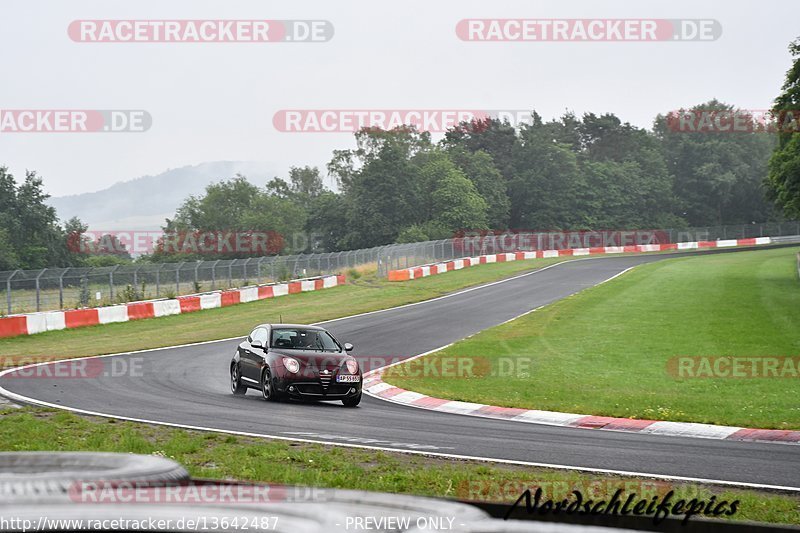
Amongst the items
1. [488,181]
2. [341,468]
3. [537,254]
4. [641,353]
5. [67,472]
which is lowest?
[641,353]

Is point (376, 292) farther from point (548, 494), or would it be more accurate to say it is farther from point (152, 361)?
point (548, 494)

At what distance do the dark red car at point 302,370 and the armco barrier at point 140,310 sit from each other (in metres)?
14.5

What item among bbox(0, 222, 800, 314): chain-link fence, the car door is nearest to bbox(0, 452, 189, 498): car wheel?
the car door

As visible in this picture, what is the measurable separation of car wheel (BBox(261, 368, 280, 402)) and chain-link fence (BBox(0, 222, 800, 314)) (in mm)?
16203

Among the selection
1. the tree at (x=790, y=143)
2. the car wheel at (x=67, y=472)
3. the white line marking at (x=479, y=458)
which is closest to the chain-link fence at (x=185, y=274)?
the white line marking at (x=479, y=458)

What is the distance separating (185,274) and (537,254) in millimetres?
40650

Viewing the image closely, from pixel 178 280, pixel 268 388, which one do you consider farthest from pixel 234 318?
pixel 268 388

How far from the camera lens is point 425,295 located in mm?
43438

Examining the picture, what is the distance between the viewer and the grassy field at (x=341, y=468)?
8.56 meters

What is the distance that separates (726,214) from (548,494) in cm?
12146

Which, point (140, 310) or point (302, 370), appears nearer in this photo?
point (302, 370)

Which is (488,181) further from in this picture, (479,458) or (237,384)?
(479,458)

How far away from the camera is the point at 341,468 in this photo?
9836 millimetres

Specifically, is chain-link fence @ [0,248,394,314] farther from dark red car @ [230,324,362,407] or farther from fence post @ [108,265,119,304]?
dark red car @ [230,324,362,407]
